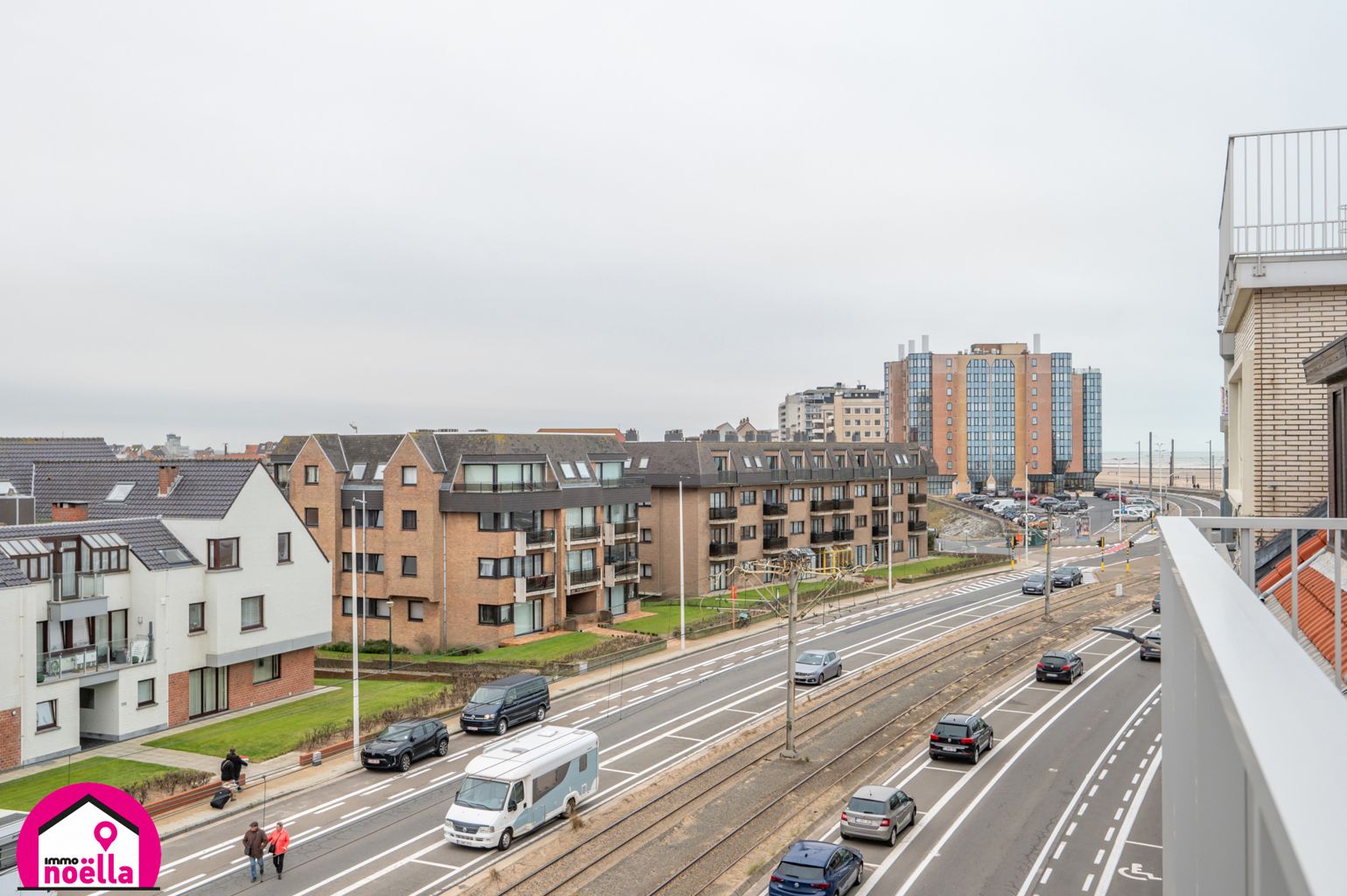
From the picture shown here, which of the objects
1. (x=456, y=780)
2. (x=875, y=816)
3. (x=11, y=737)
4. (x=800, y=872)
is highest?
(x=800, y=872)

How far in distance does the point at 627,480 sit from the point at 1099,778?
44.0 m

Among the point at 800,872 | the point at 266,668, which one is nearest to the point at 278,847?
the point at 800,872

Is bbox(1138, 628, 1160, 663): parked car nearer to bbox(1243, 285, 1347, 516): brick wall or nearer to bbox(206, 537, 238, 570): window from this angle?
bbox(1243, 285, 1347, 516): brick wall

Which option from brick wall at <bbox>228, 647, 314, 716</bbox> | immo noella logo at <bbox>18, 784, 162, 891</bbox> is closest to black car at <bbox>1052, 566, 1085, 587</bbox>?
brick wall at <bbox>228, 647, 314, 716</bbox>

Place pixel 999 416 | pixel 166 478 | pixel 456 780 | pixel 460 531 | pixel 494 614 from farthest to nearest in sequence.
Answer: pixel 999 416 → pixel 460 531 → pixel 494 614 → pixel 166 478 → pixel 456 780

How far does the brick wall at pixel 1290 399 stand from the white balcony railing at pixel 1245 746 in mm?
11474

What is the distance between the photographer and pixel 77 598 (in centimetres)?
3722

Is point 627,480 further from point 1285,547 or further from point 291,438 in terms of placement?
point 1285,547

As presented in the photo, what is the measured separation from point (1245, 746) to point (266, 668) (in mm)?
48829

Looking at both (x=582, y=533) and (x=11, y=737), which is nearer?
(x=11, y=737)

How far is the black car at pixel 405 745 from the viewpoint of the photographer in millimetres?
34375

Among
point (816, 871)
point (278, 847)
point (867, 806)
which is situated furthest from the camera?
point (867, 806)

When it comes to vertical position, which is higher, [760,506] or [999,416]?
[999,416]

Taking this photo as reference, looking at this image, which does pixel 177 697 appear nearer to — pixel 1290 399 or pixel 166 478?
pixel 166 478
